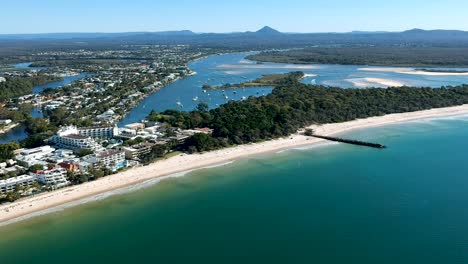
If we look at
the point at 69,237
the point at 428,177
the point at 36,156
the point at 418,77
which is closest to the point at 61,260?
the point at 69,237

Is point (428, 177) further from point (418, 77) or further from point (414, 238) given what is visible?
point (418, 77)

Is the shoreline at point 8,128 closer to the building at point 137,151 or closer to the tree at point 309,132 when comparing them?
the building at point 137,151

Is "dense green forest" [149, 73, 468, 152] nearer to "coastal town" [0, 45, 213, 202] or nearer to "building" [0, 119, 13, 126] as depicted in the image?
"coastal town" [0, 45, 213, 202]

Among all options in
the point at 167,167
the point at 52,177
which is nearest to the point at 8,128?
the point at 52,177

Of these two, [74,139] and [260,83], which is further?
[260,83]

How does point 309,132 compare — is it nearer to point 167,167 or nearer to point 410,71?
point 167,167

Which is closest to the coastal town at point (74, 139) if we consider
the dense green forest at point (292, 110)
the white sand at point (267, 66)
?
the dense green forest at point (292, 110)
